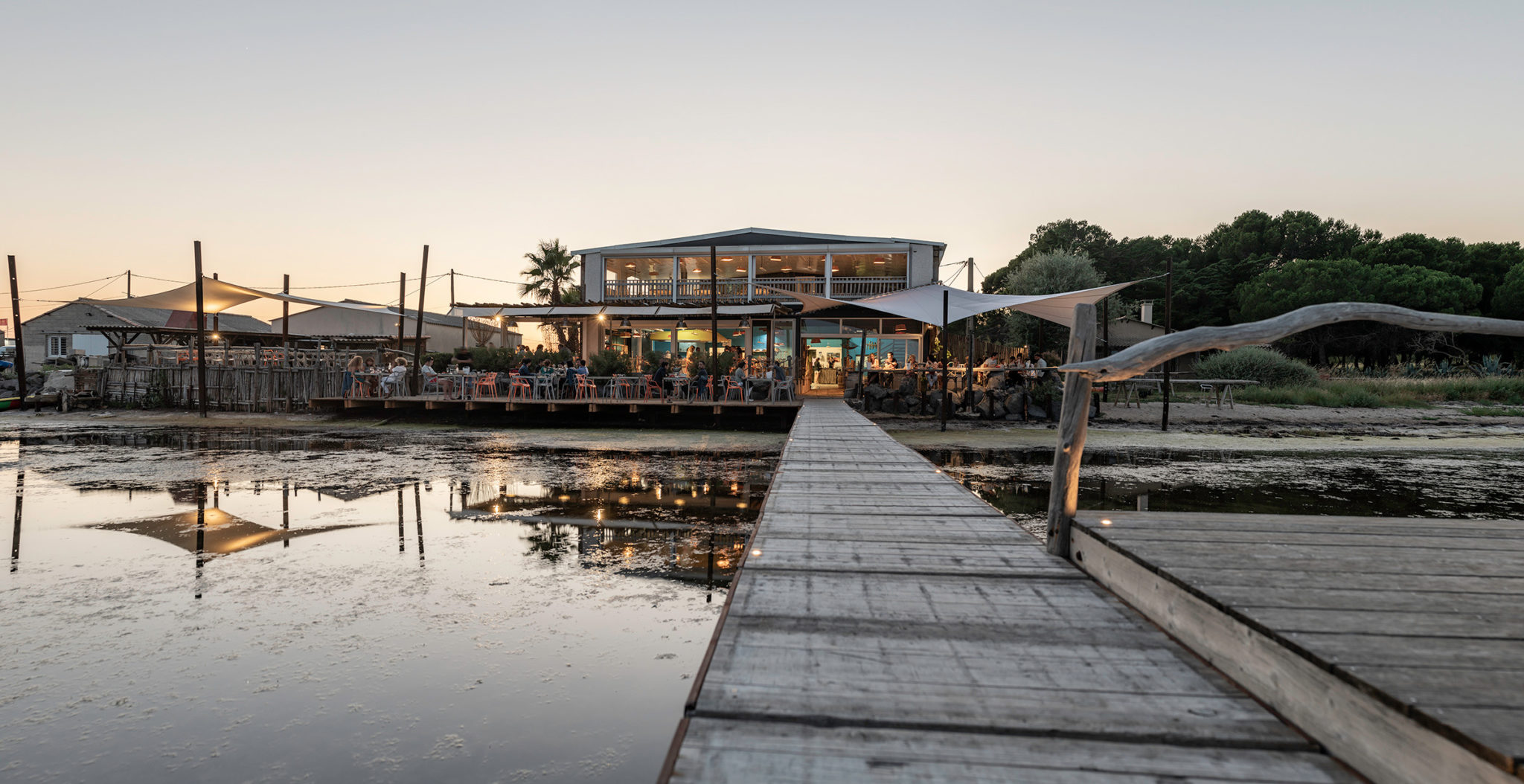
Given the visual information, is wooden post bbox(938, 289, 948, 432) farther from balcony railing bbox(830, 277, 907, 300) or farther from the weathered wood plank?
the weathered wood plank

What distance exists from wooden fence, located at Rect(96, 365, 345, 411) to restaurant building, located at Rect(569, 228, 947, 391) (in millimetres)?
7238

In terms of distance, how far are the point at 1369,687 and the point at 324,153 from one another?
23.4 meters

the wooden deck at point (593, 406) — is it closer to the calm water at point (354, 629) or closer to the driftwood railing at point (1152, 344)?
the calm water at point (354, 629)

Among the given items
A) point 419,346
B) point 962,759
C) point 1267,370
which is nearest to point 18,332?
point 419,346

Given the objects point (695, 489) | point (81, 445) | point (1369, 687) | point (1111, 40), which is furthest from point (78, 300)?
point (1111, 40)

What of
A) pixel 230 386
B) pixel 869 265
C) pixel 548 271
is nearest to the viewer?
pixel 230 386

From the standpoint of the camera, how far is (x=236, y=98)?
16.2 metres

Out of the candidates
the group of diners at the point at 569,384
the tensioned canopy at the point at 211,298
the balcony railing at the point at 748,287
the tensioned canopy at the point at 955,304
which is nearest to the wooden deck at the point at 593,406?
the group of diners at the point at 569,384

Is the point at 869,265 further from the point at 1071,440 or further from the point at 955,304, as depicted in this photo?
the point at 1071,440

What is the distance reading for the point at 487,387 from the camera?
16.0m

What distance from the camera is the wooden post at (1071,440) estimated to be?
3389mm

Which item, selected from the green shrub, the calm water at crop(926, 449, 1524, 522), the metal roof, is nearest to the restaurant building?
the metal roof

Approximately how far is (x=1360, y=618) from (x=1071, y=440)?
159 centimetres

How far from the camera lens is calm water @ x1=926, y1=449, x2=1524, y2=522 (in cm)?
647
